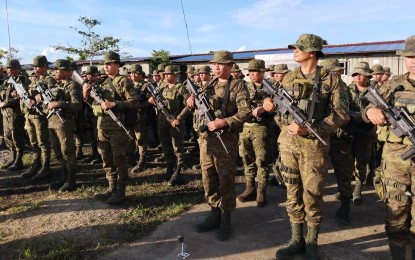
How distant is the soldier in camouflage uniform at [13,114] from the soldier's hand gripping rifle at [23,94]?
0.31 feet

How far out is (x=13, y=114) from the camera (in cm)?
771

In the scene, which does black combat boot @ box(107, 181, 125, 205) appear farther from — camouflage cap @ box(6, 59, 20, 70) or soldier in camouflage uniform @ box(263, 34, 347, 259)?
camouflage cap @ box(6, 59, 20, 70)

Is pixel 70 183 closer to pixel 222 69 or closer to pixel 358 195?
pixel 222 69

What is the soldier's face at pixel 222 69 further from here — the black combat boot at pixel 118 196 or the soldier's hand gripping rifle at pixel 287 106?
the black combat boot at pixel 118 196

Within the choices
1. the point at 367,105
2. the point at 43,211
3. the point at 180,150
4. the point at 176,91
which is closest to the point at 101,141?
the point at 43,211

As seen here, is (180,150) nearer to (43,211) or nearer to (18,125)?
(43,211)

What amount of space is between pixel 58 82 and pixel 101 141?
6.66 feet

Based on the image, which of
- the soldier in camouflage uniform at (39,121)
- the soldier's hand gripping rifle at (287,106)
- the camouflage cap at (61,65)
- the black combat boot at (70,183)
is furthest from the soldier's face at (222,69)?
the soldier in camouflage uniform at (39,121)

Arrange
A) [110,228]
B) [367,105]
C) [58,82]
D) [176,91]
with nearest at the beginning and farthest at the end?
[367,105]
[110,228]
[58,82]
[176,91]

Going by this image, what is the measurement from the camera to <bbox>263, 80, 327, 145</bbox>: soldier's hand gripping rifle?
3481 mm

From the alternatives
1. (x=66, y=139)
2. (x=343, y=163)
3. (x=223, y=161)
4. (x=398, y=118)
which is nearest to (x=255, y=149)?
(x=223, y=161)

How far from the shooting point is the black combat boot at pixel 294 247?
3.87 metres

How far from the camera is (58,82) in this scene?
264 inches

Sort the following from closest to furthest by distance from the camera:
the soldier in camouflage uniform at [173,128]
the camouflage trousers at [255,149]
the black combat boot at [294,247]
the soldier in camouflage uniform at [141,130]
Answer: the black combat boot at [294,247]
the camouflage trousers at [255,149]
the soldier in camouflage uniform at [173,128]
the soldier in camouflage uniform at [141,130]
